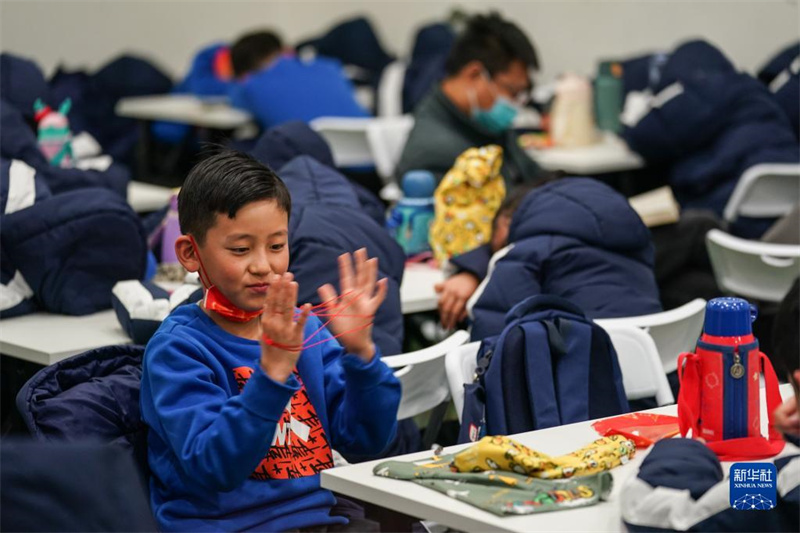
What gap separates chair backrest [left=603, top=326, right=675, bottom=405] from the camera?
8.67 ft

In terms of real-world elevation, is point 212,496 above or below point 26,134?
below

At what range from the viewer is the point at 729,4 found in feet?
20.6

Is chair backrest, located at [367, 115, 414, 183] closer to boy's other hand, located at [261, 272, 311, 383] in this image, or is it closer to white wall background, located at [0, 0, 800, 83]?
white wall background, located at [0, 0, 800, 83]

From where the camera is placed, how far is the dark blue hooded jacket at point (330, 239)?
2.86m

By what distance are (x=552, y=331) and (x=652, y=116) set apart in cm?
309

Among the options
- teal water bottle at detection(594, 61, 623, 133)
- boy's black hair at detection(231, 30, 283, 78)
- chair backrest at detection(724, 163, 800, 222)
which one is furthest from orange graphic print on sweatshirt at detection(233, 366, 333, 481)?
boy's black hair at detection(231, 30, 283, 78)

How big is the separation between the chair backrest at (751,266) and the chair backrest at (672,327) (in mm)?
833

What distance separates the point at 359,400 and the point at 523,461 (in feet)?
1.09

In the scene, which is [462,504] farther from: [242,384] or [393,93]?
[393,93]

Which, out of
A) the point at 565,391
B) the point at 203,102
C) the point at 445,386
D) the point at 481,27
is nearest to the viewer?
the point at 565,391

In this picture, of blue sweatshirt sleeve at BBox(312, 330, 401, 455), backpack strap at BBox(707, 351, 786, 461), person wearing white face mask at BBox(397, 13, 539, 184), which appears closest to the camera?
backpack strap at BBox(707, 351, 786, 461)

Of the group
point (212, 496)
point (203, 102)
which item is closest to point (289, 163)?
point (212, 496)

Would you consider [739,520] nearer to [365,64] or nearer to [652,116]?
[652,116]

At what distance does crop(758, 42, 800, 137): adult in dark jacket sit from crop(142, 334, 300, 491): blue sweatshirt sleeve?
3.79 meters
